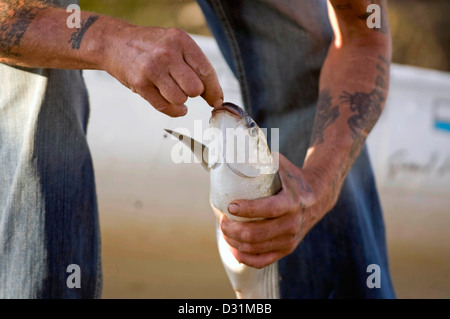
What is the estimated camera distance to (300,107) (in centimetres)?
215

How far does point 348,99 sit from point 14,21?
989 millimetres

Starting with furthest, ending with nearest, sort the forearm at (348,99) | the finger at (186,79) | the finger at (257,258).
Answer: the forearm at (348,99), the finger at (257,258), the finger at (186,79)

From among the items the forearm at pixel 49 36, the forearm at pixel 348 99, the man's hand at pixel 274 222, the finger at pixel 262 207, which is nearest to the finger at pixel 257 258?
the man's hand at pixel 274 222

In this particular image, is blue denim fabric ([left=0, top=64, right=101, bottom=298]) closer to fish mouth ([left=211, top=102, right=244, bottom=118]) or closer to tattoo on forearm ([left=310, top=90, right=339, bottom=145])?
fish mouth ([left=211, top=102, right=244, bottom=118])

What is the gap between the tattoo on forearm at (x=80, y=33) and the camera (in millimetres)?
1236

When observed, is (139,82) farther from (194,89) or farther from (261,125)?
(261,125)

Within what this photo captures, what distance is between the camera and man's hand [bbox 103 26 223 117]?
110cm

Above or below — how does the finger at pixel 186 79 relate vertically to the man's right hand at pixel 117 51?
below

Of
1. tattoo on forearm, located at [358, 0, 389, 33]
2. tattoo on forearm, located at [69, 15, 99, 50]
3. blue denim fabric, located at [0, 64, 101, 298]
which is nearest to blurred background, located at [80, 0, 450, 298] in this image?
blue denim fabric, located at [0, 64, 101, 298]

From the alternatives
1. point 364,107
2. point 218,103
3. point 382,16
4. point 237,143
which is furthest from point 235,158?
point 382,16

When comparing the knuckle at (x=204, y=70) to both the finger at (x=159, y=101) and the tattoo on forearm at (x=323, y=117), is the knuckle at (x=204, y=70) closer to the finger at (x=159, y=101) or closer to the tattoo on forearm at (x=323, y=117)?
the finger at (x=159, y=101)

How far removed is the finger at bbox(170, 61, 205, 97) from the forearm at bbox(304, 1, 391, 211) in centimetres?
65

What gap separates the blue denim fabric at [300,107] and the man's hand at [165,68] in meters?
0.97
